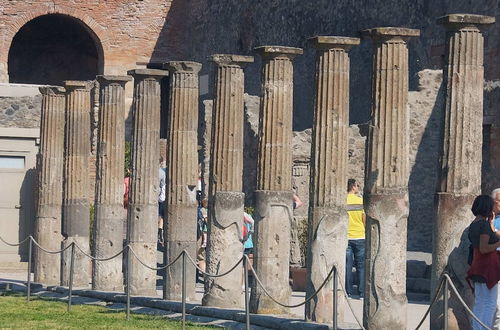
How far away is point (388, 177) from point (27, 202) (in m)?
10.2

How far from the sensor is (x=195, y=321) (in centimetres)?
1529

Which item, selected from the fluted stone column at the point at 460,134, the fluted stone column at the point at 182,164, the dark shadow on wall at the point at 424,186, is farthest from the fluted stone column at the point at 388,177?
the dark shadow on wall at the point at 424,186

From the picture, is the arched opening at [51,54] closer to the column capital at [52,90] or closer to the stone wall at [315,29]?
the stone wall at [315,29]

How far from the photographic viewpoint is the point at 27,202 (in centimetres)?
2272

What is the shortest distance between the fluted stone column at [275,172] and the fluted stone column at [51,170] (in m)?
5.45

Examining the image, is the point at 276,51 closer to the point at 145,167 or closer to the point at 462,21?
the point at 462,21

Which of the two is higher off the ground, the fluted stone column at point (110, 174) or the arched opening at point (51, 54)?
the arched opening at point (51, 54)

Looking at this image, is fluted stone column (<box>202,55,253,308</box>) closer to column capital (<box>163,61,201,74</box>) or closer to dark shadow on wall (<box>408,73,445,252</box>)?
column capital (<box>163,61,201,74</box>)

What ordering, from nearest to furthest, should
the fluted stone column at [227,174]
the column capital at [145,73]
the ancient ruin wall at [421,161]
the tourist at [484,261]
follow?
the tourist at [484,261] < the fluted stone column at [227,174] < the column capital at [145,73] < the ancient ruin wall at [421,161]

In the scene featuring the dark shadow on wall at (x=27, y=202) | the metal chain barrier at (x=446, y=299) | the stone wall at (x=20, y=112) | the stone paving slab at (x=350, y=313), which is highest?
the stone wall at (x=20, y=112)

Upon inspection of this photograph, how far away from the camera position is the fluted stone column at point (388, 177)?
13.5 metres

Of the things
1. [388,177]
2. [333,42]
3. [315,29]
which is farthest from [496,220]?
[315,29]

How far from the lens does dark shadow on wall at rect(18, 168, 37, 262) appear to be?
2267 cm

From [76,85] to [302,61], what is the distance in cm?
1183
